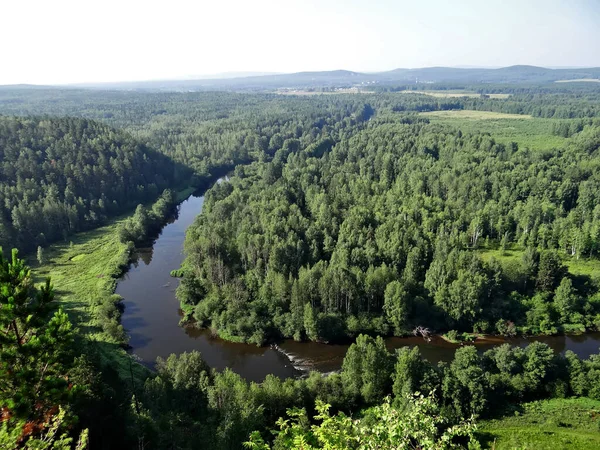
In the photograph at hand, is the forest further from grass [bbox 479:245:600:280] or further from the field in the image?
the field

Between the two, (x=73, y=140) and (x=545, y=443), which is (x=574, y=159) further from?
(x=73, y=140)

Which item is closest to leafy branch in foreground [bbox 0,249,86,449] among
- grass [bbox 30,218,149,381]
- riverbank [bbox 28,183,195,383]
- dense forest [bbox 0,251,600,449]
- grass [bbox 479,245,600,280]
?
dense forest [bbox 0,251,600,449]

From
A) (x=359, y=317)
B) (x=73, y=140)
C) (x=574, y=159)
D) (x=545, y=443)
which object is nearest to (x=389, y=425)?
(x=545, y=443)

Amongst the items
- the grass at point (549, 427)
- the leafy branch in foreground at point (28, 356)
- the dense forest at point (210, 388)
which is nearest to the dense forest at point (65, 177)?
the dense forest at point (210, 388)

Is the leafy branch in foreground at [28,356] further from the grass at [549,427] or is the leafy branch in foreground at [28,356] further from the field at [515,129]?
the field at [515,129]

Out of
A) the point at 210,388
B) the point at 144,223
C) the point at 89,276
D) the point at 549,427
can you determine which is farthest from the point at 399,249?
the point at 144,223

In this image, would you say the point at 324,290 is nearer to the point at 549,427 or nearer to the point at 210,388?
the point at 210,388
